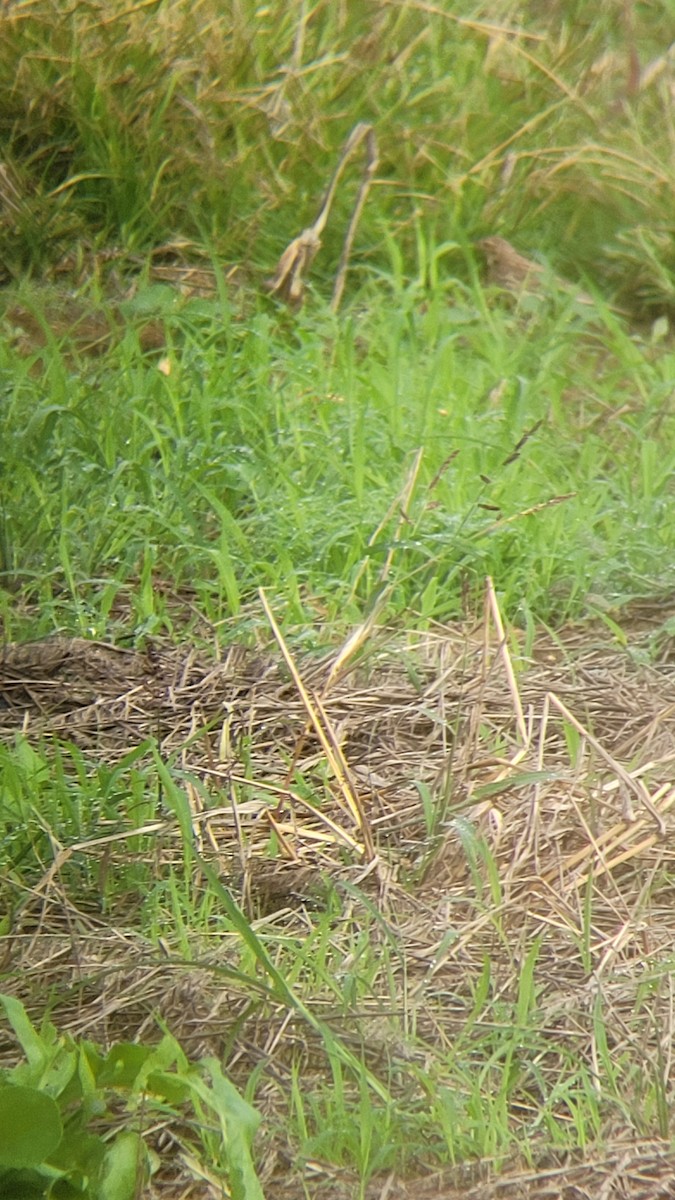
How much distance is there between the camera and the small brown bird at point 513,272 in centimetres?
419

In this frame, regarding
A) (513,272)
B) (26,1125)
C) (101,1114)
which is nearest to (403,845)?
(101,1114)

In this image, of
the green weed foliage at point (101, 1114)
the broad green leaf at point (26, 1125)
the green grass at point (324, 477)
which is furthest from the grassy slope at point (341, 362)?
the broad green leaf at point (26, 1125)

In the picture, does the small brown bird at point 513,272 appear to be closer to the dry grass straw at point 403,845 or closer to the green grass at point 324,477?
the green grass at point 324,477

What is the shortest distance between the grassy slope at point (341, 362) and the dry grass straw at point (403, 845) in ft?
0.22

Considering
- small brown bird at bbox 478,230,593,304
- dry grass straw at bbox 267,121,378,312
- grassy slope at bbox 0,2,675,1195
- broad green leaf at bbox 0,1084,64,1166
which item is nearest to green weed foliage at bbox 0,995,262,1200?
broad green leaf at bbox 0,1084,64,1166

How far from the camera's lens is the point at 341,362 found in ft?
11.8

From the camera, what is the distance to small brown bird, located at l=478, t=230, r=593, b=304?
13.8ft

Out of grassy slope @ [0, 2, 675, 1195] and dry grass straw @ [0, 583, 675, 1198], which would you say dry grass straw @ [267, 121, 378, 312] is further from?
dry grass straw @ [0, 583, 675, 1198]

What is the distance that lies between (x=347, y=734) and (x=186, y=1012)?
70 centimetres

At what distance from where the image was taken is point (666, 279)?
424cm

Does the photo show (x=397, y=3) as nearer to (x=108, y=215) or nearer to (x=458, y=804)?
(x=108, y=215)

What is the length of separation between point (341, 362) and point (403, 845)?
1.71 metres

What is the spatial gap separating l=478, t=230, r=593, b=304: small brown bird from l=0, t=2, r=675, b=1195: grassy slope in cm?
10

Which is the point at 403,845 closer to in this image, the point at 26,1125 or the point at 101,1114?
the point at 101,1114
